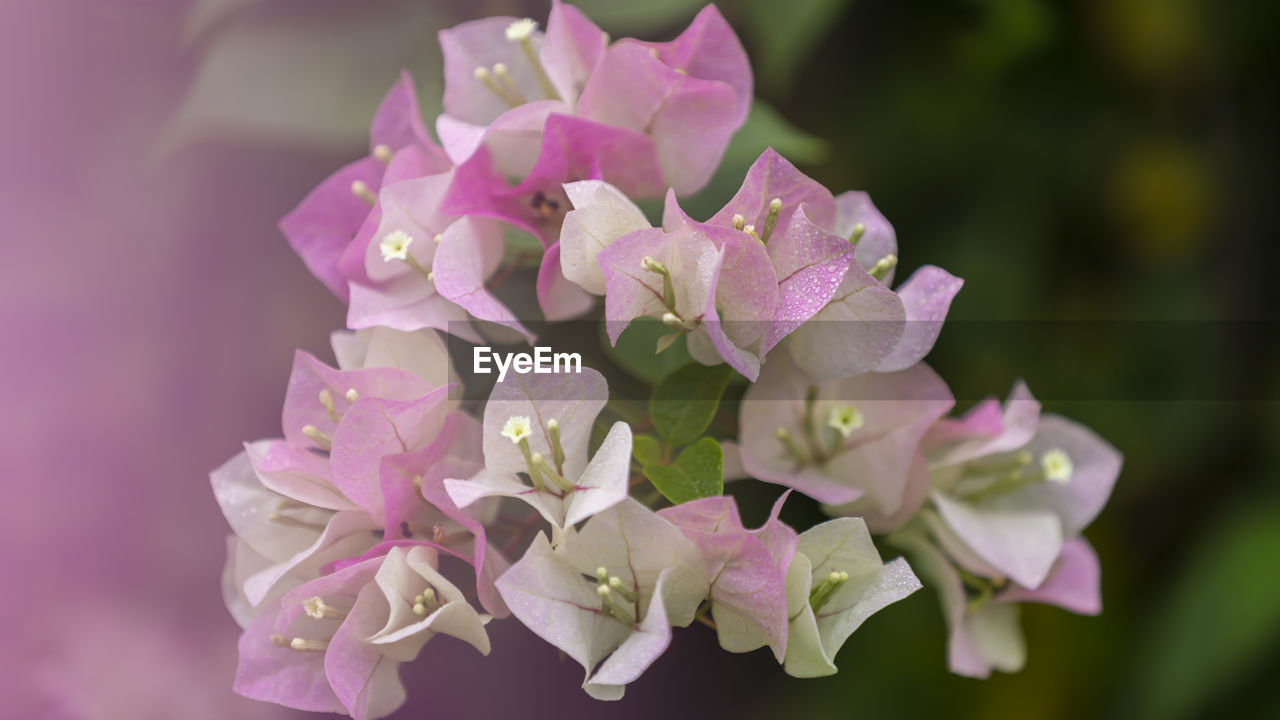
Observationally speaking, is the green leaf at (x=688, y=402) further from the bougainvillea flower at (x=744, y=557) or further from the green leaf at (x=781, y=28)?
the green leaf at (x=781, y=28)

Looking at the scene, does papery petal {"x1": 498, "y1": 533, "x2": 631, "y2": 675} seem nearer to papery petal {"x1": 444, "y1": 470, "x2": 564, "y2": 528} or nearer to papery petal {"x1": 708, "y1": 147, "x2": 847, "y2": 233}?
papery petal {"x1": 444, "y1": 470, "x2": 564, "y2": 528}

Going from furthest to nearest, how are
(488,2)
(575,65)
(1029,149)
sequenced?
1. (1029,149)
2. (488,2)
3. (575,65)

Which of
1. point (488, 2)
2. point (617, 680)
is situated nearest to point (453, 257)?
point (617, 680)

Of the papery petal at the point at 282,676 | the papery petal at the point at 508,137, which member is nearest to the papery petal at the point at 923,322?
the papery petal at the point at 508,137

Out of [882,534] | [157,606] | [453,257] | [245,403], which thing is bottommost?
[157,606]

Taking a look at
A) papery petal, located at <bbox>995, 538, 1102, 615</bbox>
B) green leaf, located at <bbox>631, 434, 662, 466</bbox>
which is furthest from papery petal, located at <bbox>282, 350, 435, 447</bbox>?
papery petal, located at <bbox>995, 538, 1102, 615</bbox>

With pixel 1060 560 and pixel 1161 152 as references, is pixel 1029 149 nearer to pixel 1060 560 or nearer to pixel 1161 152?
pixel 1161 152

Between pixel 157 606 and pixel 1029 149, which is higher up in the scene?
pixel 1029 149
